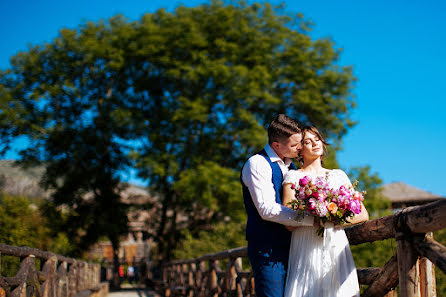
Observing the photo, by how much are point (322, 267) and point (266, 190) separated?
0.59 metres

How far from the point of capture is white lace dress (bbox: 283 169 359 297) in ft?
9.90

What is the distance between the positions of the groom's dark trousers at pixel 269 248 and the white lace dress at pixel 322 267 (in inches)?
3.0

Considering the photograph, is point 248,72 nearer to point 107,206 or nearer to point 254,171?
point 107,206

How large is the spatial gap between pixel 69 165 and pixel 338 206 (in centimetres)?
2110

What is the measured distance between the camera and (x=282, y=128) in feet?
11.1

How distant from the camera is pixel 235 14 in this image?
22672 mm

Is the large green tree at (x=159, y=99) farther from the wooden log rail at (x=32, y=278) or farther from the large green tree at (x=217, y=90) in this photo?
the wooden log rail at (x=32, y=278)

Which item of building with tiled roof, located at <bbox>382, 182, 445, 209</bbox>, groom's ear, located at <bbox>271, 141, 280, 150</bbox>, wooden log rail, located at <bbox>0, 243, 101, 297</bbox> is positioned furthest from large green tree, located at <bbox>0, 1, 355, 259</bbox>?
groom's ear, located at <bbox>271, 141, 280, 150</bbox>

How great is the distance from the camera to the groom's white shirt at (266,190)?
10.1ft

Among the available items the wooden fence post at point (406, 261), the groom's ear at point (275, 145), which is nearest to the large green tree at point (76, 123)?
the groom's ear at point (275, 145)

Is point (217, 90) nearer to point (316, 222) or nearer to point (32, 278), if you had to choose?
point (32, 278)

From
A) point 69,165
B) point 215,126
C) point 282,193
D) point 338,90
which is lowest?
point 282,193

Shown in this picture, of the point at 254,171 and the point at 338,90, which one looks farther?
the point at 338,90

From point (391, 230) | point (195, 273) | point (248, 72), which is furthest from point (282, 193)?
point (248, 72)
